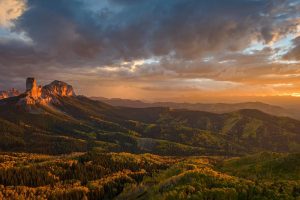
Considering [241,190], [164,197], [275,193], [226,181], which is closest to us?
[275,193]

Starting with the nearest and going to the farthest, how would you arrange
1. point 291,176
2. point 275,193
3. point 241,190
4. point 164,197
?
point 275,193
point 241,190
point 164,197
point 291,176

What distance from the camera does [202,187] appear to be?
121125mm

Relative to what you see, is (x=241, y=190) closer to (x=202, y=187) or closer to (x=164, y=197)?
(x=202, y=187)

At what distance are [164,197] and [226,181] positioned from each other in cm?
3086

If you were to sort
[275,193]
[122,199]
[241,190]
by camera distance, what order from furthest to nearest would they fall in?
[122,199] < [241,190] < [275,193]

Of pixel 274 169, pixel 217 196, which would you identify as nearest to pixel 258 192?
pixel 217 196

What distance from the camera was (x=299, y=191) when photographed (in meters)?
108

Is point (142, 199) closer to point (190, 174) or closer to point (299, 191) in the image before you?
point (190, 174)

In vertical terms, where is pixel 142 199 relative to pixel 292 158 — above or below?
below

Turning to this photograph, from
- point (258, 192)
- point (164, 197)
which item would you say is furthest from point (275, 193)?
point (164, 197)

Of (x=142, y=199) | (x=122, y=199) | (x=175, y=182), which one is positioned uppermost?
(x=175, y=182)

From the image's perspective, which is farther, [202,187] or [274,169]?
[274,169]

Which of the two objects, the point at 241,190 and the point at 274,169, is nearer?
the point at 241,190

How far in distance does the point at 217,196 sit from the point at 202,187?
48.9 feet
